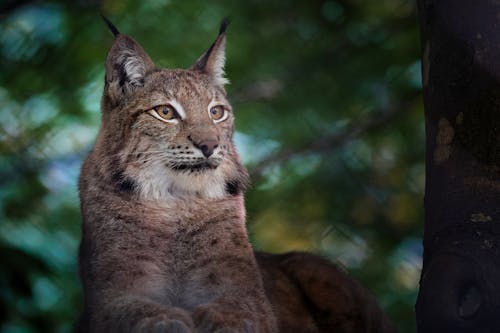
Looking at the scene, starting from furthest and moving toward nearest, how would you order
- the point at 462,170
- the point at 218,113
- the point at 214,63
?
the point at 214,63 → the point at 218,113 → the point at 462,170

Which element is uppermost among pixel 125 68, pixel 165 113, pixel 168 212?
pixel 125 68

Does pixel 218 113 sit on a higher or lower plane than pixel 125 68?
lower

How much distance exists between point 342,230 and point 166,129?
2.23m

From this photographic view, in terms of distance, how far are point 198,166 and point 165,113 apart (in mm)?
292

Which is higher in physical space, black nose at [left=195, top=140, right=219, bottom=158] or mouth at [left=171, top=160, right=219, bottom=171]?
black nose at [left=195, top=140, right=219, bottom=158]

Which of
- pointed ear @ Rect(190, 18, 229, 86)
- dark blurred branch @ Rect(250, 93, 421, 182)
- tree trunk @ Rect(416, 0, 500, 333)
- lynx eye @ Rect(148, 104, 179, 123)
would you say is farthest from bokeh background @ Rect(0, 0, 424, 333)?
tree trunk @ Rect(416, 0, 500, 333)

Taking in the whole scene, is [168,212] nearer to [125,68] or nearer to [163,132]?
[163,132]

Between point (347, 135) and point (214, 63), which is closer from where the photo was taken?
point (214, 63)

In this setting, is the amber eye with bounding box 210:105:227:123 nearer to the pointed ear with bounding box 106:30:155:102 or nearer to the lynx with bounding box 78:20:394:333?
the lynx with bounding box 78:20:394:333

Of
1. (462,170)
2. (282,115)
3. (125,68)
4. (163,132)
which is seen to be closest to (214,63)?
(125,68)

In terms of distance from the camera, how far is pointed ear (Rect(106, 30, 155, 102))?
11.7 feet

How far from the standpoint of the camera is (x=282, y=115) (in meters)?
5.62

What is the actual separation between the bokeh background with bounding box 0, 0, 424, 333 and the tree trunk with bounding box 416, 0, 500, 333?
2.27 metres

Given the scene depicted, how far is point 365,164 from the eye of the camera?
18.6ft
